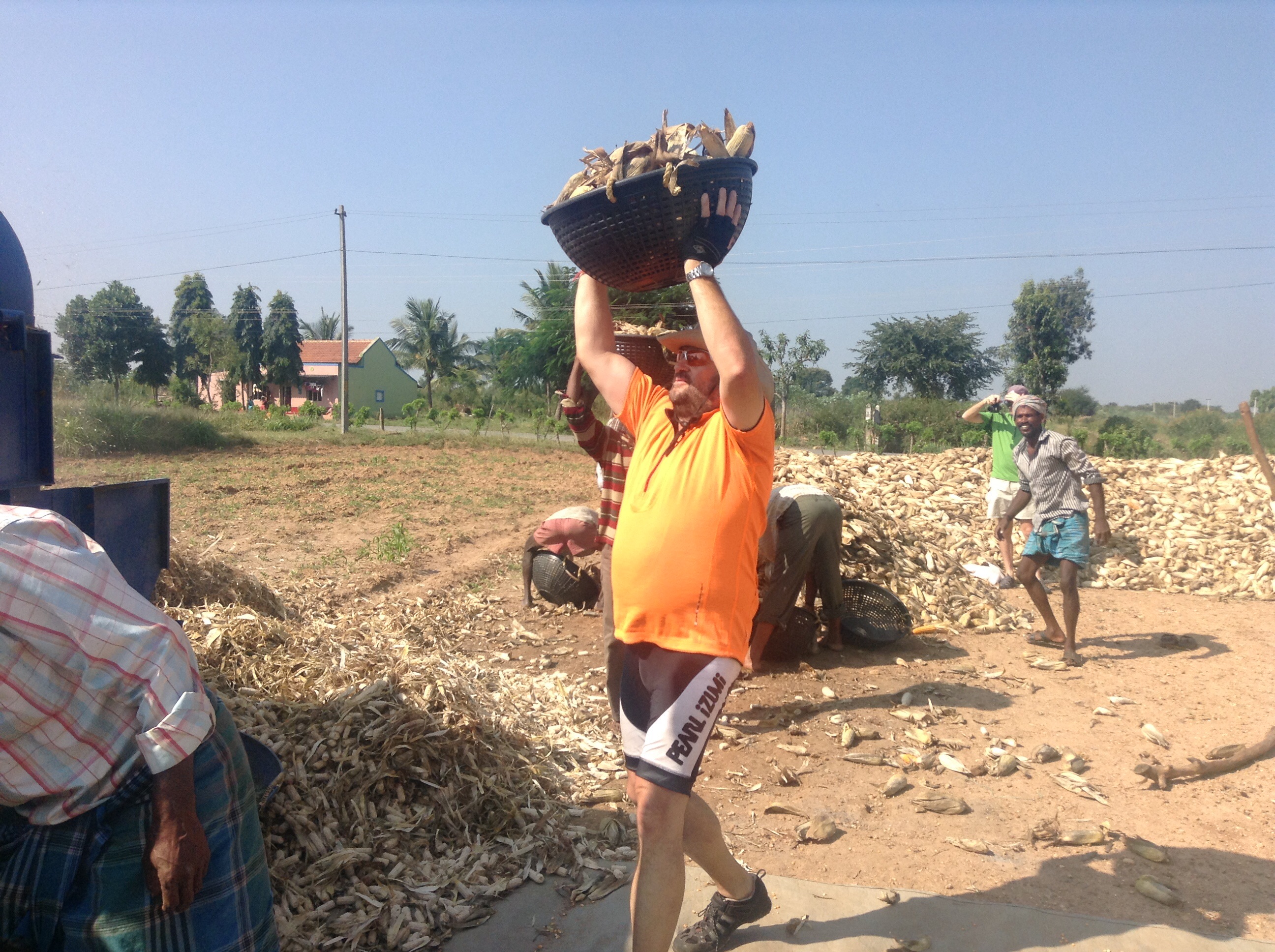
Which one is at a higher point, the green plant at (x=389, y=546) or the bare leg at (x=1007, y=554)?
the bare leg at (x=1007, y=554)

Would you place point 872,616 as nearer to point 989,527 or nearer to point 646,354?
point 646,354

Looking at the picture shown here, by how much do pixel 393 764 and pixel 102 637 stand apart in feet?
5.56

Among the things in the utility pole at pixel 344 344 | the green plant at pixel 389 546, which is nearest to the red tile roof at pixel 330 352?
the utility pole at pixel 344 344

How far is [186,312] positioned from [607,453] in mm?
48838

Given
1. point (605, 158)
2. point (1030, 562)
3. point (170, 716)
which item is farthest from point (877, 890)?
point (1030, 562)

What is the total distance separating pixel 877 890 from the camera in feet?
9.91

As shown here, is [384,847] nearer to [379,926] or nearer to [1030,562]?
[379,926]

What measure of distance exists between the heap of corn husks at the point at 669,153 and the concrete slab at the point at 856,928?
90.2 inches

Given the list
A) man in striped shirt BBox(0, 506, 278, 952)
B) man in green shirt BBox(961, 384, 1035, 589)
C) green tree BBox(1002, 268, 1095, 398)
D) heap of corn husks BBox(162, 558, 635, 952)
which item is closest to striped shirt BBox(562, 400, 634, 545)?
heap of corn husks BBox(162, 558, 635, 952)

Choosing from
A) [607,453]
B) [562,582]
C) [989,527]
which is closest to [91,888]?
[607,453]

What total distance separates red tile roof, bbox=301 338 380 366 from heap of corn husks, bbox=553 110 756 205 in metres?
55.7

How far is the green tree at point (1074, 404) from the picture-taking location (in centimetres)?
3612

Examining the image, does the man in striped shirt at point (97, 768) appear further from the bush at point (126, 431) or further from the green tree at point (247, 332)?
the green tree at point (247, 332)

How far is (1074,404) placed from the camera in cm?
4669
